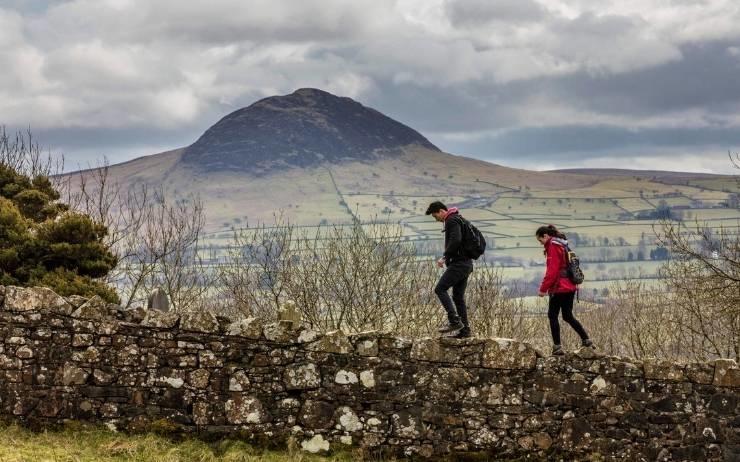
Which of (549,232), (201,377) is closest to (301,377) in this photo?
A: (201,377)

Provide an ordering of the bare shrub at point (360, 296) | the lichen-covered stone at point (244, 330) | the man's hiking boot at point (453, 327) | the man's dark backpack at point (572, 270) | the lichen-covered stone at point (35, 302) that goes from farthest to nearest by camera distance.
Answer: the bare shrub at point (360, 296) → the man's dark backpack at point (572, 270) → the man's hiking boot at point (453, 327) → the lichen-covered stone at point (35, 302) → the lichen-covered stone at point (244, 330)

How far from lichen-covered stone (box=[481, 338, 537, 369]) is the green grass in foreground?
2.66 metres

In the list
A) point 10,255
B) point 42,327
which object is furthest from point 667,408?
point 10,255

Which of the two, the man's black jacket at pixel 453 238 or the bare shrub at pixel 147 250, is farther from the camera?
the bare shrub at pixel 147 250

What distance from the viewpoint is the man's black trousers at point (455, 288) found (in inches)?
600

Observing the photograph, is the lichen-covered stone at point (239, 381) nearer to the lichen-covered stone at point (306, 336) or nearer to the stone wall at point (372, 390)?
the stone wall at point (372, 390)

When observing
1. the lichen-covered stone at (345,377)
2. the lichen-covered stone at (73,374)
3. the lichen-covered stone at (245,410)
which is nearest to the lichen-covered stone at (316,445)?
the lichen-covered stone at (245,410)

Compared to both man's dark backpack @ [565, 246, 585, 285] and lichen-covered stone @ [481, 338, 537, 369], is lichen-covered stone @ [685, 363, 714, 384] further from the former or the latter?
lichen-covered stone @ [481, 338, 537, 369]

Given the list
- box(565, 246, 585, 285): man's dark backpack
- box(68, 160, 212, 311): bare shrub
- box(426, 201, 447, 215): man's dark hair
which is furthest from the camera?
box(68, 160, 212, 311): bare shrub

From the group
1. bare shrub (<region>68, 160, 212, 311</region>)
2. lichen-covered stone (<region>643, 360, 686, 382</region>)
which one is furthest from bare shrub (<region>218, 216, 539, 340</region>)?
lichen-covered stone (<region>643, 360, 686, 382</region>)

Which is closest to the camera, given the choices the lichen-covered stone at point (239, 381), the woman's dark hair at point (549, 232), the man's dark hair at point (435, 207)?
the lichen-covered stone at point (239, 381)

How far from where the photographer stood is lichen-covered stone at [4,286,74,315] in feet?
48.8

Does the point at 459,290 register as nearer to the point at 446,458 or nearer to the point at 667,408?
the point at 446,458

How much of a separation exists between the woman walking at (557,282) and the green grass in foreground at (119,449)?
4136 mm
